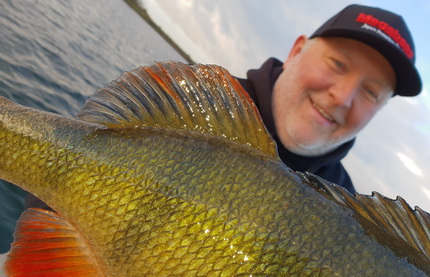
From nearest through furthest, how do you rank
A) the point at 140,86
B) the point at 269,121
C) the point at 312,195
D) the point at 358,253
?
the point at 358,253
the point at 312,195
the point at 140,86
the point at 269,121

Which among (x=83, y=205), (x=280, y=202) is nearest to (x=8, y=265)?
(x=83, y=205)

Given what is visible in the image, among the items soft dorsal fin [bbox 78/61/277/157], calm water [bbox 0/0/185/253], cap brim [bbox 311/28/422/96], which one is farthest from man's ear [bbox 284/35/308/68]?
calm water [bbox 0/0/185/253]

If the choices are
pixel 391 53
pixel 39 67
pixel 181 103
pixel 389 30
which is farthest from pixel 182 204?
pixel 39 67

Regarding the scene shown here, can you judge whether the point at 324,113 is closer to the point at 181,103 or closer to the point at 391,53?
the point at 391,53

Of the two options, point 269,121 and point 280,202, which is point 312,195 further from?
point 269,121

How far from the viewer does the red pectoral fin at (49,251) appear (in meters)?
1.75

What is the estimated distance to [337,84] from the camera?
3631 mm

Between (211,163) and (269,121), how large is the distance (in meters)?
2.39

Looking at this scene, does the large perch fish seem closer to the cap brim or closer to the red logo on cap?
the cap brim

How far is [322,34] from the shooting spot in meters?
3.75

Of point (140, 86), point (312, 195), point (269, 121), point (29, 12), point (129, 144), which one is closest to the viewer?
point (312, 195)

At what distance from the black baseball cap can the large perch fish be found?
84.7 inches

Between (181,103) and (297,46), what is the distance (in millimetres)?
2648

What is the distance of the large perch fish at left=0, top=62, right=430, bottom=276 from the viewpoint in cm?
154
